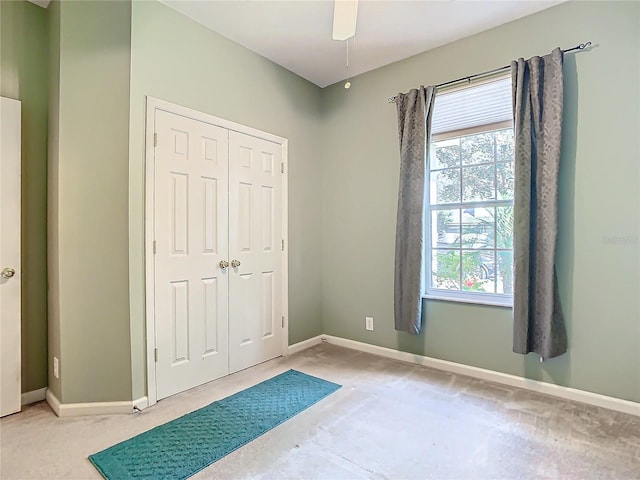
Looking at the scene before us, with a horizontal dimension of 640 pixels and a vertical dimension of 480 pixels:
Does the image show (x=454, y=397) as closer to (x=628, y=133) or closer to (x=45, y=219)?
(x=628, y=133)

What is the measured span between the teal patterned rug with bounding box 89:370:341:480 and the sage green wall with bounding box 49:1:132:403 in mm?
487

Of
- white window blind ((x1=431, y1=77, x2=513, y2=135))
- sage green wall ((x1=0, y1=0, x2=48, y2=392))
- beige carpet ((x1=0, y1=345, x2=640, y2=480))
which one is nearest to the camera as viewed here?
beige carpet ((x1=0, y1=345, x2=640, y2=480))

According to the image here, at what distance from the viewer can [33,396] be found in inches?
93.8

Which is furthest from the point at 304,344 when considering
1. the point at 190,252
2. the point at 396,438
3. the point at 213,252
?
the point at 396,438

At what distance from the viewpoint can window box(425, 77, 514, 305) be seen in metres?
2.77

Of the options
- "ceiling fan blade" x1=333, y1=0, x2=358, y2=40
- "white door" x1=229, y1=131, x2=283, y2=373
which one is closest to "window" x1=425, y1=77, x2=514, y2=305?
"white door" x1=229, y1=131, x2=283, y2=373

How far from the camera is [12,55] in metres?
2.29

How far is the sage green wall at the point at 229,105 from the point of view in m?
2.33

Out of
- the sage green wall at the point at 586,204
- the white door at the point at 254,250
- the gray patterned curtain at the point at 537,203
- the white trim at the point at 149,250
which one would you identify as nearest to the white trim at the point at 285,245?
the white door at the point at 254,250

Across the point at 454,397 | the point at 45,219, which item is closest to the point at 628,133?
the point at 454,397

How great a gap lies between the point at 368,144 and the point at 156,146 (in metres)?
1.90

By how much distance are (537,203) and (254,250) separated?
220cm

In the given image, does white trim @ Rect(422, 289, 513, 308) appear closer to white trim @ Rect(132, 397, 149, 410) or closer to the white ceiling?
the white ceiling

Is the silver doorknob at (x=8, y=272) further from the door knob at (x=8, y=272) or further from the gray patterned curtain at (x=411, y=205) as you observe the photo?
the gray patterned curtain at (x=411, y=205)
